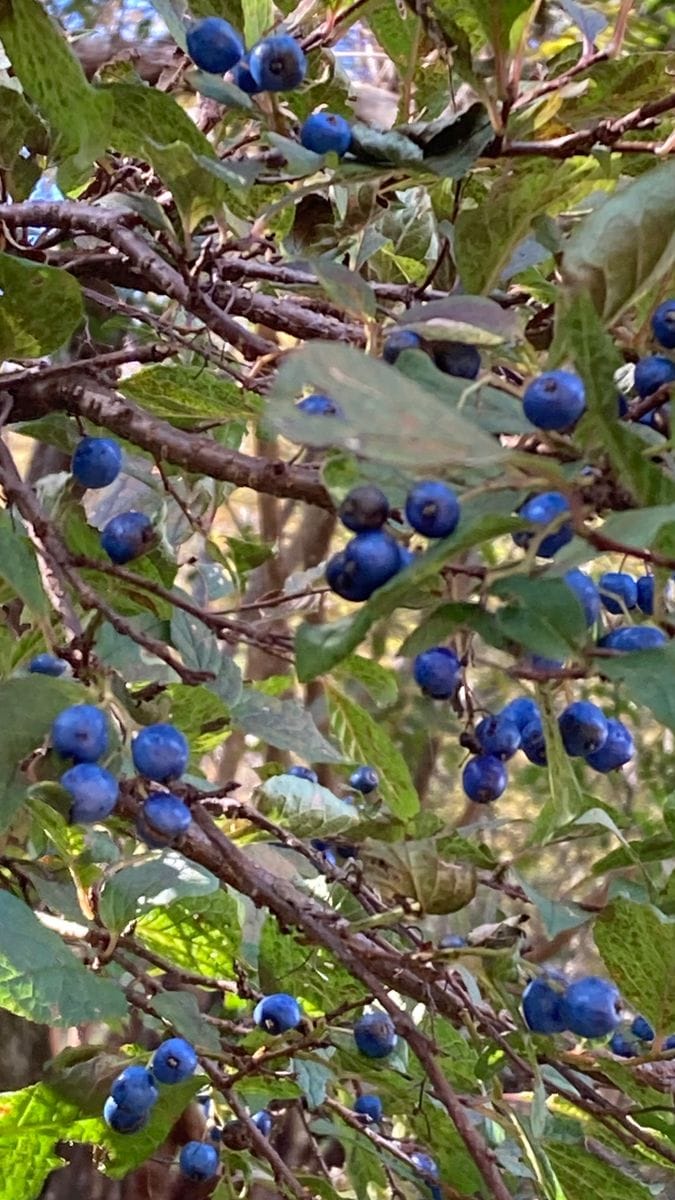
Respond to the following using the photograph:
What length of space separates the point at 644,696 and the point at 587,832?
1.08ft

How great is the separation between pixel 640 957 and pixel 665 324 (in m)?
0.42

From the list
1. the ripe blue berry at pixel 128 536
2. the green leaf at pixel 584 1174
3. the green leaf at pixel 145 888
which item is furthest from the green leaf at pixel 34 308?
the green leaf at pixel 584 1174

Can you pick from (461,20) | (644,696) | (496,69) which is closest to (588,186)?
(496,69)

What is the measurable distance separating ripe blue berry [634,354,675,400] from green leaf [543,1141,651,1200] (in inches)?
20.1

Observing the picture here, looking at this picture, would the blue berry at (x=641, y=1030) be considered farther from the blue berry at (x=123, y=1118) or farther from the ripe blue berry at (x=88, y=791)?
the ripe blue berry at (x=88, y=791)

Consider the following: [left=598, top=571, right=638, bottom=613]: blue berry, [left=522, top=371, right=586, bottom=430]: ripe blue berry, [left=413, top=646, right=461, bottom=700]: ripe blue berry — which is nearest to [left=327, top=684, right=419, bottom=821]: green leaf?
[left=413, top=646, right=461, bottom=700]: ripe blue berry

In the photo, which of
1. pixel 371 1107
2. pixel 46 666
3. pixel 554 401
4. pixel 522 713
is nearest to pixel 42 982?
pixel 46 666

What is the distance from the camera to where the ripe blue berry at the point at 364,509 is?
42 cm

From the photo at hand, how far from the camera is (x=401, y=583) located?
352mm

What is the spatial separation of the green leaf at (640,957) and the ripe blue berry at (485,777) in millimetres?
105

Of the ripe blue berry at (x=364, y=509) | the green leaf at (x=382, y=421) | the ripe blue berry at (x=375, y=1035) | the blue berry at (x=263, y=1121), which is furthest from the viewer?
the blue berry at (x=263, y=1121)

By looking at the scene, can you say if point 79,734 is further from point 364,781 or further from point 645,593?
point 364,781

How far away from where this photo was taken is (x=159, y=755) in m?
0.65

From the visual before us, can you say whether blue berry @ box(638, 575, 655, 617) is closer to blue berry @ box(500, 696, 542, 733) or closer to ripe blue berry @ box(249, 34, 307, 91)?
blue berry @ box(500, 696, 542, 733)
